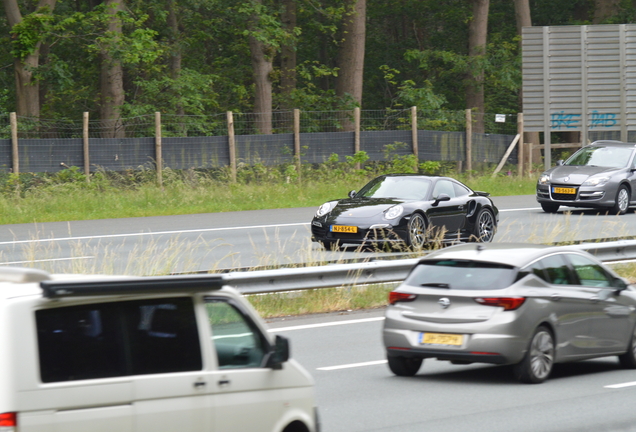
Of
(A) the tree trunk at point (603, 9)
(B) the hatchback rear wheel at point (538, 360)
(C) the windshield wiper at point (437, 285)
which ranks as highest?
(A) the tree trunk at point (603, 9)

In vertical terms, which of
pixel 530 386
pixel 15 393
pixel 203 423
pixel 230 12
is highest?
pixel 230 12

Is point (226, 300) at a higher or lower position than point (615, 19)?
lower

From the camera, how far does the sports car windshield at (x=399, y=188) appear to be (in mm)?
18812

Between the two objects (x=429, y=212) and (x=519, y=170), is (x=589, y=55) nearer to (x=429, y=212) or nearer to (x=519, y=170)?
(x=519, y=170)

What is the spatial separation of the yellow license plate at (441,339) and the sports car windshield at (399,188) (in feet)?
30.8

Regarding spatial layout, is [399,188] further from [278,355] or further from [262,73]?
[262,73]

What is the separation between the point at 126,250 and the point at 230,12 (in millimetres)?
25282

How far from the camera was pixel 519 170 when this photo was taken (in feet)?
120

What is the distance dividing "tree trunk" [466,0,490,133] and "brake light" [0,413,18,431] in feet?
131

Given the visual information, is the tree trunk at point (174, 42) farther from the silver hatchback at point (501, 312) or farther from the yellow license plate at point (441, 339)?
the yellow license plate at point (441, 339)

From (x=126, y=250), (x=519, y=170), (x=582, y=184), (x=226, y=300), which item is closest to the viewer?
(x=226, y=300)

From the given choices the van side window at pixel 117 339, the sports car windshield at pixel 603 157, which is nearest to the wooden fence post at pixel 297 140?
the sports car windshield at pixel 603 157

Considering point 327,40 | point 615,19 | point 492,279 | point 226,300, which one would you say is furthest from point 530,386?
point 327,40

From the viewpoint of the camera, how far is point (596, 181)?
24.4m
